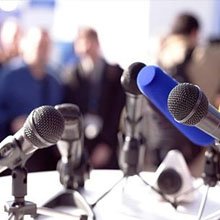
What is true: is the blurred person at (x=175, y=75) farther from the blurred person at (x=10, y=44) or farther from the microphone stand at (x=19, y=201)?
the blurred person at (x=10, y=44)

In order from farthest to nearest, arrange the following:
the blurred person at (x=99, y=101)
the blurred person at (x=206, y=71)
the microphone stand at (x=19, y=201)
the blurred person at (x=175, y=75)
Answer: the blurred person at (x=99, y=101), the blurred person at (x=206, y=71), the blurred person at (x=175, y=75), the microphone stand at (x=19, y=201)

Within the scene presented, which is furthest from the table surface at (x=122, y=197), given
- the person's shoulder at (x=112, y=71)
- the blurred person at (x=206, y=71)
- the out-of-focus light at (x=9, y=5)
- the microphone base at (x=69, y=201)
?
the out-of-focus light at (x=9, y=5)

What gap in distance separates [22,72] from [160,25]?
2.13 meters

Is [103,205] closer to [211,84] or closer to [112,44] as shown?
[211,84]

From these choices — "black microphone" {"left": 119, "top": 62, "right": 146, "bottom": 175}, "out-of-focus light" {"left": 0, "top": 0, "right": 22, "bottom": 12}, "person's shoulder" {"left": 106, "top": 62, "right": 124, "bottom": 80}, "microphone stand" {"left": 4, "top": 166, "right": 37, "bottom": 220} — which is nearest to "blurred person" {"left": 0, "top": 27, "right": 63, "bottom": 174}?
"person's shoulder" {"left": 106, "top": 62, "right": 124, "bottom": 80}

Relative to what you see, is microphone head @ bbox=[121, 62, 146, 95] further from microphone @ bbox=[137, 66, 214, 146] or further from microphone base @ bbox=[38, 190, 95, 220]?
microphone base @ bbox=[38, 190, 95, 220]

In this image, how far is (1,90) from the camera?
94.7 inches

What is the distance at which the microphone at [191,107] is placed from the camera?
2.61 feet

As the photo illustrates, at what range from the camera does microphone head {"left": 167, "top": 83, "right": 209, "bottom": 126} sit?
0.79m

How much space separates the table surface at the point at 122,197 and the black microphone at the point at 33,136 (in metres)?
0.13

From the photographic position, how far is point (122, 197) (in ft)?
4.05

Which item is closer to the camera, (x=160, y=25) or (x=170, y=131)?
(x=170, y=131)

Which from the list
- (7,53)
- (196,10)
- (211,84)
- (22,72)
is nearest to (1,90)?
(22,72)

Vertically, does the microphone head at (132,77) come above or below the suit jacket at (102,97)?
above
